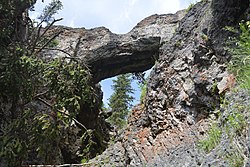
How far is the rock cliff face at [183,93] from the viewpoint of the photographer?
622 centimetres

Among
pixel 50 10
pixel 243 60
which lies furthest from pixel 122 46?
pixel 243 60

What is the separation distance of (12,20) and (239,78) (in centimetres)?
553

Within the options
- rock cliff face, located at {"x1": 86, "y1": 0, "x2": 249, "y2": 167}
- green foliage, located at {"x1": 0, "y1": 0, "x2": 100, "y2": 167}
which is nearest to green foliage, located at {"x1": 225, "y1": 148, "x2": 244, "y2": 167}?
rock cliff face, located at {"x1": 86, "y1": 0, "x2": 249, "y2": 167}

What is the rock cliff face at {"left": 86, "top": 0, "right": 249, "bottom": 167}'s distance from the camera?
6.22 metres

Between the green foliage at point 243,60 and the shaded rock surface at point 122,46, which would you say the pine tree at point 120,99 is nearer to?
the shaded rock surface at point 122,46

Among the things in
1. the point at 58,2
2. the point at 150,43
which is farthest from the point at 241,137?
the point at 150,43

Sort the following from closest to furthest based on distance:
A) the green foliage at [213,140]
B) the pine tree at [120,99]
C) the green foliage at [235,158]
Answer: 1. the green foliage at [235,158]
2. the green foliage at [213,140]
3. the pine tree at [120,99]

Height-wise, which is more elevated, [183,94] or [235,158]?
[183,94]

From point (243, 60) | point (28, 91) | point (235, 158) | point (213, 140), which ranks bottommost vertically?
point (235, 158)

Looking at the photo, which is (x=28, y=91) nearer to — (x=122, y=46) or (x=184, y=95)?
(x=184, y=95)

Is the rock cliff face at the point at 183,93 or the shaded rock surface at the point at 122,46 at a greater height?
the shaded rock surface at the point at 122,46

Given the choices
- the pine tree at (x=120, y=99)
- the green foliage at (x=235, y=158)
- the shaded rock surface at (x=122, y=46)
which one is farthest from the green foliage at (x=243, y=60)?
the pine tree at (x=120, y=99)

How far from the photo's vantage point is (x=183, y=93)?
22.9 ft

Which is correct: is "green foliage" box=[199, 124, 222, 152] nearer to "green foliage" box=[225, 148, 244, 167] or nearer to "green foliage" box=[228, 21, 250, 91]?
"green foliage" box=[228, 21, 250, 91]
